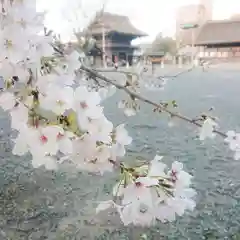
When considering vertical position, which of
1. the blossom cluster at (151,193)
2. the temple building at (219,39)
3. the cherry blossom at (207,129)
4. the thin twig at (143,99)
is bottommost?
the blossom cluster at (151,193)

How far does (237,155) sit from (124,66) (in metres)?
0.30

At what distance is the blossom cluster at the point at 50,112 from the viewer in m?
0.60

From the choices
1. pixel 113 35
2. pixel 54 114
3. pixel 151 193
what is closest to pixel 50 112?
pixel 54 114

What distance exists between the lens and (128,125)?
2.83ft

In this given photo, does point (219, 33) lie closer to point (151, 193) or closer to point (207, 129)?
point (207, 129)

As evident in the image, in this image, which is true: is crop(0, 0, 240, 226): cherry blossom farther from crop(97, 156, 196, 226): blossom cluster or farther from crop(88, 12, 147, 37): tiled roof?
crop(88, 12, 147, 37): tiled roof

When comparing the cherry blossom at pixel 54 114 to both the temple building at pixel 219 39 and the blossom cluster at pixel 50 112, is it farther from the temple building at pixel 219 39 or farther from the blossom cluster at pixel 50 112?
the temple building at pixel 219 39

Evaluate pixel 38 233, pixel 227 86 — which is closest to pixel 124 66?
pixel 227 86

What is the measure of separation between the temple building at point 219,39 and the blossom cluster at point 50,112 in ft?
0.98

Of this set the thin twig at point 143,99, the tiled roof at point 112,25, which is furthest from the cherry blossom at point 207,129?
the tiled roof at point 112,25

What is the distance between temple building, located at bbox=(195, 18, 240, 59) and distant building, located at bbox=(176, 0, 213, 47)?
0.04 ft

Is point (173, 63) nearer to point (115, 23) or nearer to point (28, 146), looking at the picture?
point (115, 23)

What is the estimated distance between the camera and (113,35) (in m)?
0.87

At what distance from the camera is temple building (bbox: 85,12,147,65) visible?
0.85m
